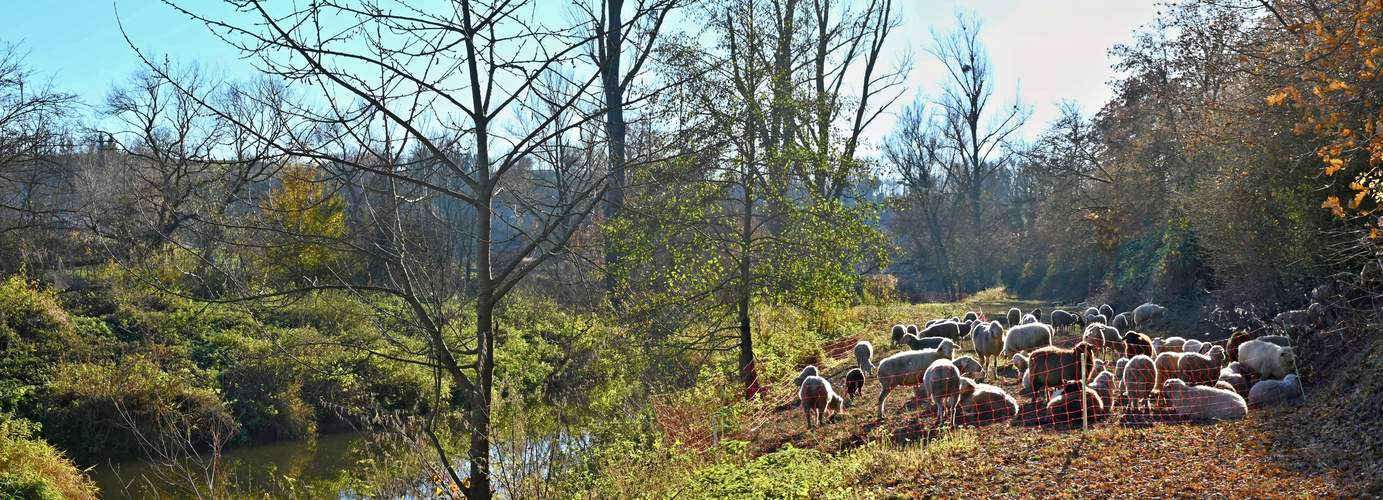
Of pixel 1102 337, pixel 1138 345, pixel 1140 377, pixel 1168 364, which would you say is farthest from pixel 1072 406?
pixel 1102 337

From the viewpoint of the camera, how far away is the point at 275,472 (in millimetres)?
12539

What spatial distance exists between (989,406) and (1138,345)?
15.8 ft

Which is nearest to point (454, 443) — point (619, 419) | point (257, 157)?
point (619, 419)

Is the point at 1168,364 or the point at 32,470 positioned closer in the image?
the point at 32,470

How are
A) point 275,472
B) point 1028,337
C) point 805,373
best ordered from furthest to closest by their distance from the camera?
point 1028,337 → point 275,472 → point 805,373

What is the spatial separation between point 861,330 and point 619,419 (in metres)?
9.44

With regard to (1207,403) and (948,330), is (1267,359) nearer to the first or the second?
(1207,403)

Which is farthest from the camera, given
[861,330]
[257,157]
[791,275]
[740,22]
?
[861,330]

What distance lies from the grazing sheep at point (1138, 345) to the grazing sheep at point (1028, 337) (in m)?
1.17

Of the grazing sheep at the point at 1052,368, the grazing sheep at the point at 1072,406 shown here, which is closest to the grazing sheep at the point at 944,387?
the grazing sheep at the point at 1072,406

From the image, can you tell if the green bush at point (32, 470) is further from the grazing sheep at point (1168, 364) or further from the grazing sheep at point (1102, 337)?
the grazing sheep at point (1102, 337)

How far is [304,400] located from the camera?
1525cm

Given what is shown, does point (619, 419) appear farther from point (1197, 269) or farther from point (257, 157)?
point (1197, 269)

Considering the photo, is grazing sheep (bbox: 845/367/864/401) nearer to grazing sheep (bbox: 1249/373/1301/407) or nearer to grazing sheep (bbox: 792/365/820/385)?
grazing sheep (bbox: 792/365/820/385)
